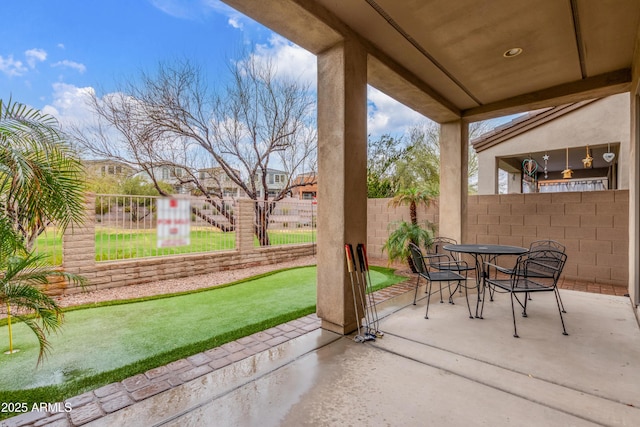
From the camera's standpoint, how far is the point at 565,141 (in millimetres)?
7703

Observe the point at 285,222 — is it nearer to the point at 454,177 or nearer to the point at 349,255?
the point at 454,177

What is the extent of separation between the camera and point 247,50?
32.2 ft

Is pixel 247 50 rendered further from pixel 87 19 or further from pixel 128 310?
pixel 128 310

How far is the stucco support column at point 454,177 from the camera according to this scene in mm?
5711

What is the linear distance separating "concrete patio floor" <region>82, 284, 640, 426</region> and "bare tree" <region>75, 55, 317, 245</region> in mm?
4658

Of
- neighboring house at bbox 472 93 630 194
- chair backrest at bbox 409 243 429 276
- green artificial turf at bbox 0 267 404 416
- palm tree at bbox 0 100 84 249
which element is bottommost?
green artificial turf at bbox 0 267 404 416

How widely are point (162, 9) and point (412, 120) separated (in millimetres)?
11316

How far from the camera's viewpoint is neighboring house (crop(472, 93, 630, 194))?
704cm

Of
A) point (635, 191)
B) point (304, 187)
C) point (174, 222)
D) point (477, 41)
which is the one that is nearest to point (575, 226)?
point (635, 191)

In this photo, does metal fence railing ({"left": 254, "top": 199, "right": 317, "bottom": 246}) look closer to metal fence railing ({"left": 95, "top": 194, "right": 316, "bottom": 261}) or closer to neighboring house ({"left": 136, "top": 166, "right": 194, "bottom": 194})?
metal fence railing ({"left": 95, "top": 194, "right": 316, "bottom": 261})

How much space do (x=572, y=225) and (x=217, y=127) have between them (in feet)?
30.1

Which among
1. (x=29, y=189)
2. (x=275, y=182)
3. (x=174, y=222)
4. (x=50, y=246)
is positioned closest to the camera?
(x=29, y=189)

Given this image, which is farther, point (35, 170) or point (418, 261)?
point (418, 261)

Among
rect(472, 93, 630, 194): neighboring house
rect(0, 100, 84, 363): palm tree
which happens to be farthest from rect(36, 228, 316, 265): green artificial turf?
rect(472, 93, 630, 194): neighboring house
